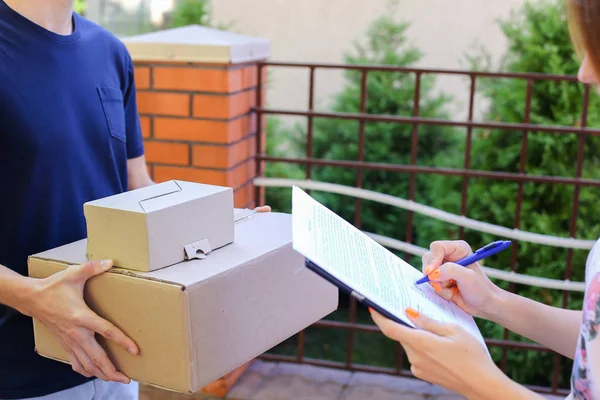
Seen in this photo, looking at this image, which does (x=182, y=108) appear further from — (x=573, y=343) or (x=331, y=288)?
(x=573, y=343)

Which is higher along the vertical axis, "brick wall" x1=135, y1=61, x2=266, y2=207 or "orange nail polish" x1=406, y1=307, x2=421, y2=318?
"brick wall" x1=135, y1=61, x2=266, y2=207

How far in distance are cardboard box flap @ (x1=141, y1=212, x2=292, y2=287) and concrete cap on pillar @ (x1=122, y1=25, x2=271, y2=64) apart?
1185mm

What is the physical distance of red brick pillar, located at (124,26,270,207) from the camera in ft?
8.47

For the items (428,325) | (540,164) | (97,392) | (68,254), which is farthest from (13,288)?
(540,164)

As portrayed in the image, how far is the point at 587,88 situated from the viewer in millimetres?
2695

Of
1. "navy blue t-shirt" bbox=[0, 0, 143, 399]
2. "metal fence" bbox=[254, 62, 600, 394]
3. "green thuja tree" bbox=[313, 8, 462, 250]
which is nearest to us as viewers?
"navy blue t-shirt" bbox=[0, 0, 143, 399]

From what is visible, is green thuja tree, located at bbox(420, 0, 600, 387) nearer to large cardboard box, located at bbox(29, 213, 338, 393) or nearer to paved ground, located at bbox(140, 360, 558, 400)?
paved ground, located at bbox(140, 360, 558, 400)

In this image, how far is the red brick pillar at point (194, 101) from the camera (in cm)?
258

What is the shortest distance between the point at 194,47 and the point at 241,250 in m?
1.48

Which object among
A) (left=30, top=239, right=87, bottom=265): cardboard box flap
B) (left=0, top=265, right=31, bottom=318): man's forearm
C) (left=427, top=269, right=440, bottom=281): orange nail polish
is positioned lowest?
(left=0, top=265, right=31, bottom=318): man's forearm

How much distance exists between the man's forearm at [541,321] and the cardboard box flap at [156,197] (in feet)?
1.93

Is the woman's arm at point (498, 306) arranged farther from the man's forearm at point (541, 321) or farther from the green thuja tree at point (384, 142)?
the green thuja tree at point (384, 142)

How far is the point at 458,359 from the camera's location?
1.03 metres

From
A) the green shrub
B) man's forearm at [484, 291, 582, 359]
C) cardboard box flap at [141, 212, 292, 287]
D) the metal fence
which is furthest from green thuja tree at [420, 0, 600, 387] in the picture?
the green shrub
